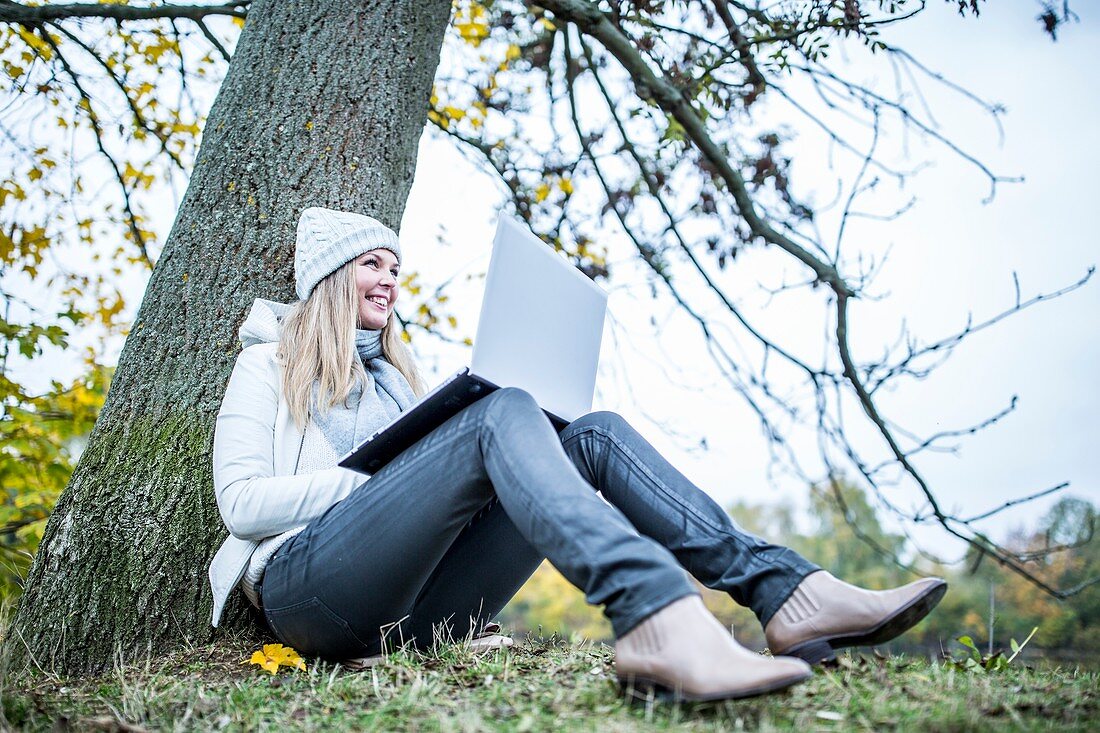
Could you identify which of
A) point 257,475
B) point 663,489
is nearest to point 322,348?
point 257,475

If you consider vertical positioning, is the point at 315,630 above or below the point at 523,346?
below

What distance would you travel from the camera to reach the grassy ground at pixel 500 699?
143 cm

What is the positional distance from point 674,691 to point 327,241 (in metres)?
1.57

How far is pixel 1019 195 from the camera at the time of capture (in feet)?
11.5

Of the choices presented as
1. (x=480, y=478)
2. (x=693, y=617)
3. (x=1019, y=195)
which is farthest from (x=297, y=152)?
(x=1019, y=195)

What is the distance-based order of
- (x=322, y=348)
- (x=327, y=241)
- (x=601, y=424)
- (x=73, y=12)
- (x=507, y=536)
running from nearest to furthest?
1. (x=601, y=424)
2. (x=507, y=536)
3. (x=322, y=348)
4. (x=327, y=241)
5. (x=73, y=12)

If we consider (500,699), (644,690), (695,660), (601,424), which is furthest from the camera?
(601,424)

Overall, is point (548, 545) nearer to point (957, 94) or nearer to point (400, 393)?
point (400, 393)

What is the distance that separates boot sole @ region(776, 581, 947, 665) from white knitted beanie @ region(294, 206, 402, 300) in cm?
152

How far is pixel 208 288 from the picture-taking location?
250 cm

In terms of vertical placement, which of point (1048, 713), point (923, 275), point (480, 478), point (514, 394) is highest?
point (923, 275)

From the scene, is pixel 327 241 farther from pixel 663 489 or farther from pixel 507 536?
pixel 663 489

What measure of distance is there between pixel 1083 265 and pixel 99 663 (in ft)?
10.4

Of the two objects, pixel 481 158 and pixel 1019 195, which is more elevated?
pixel 481 158
